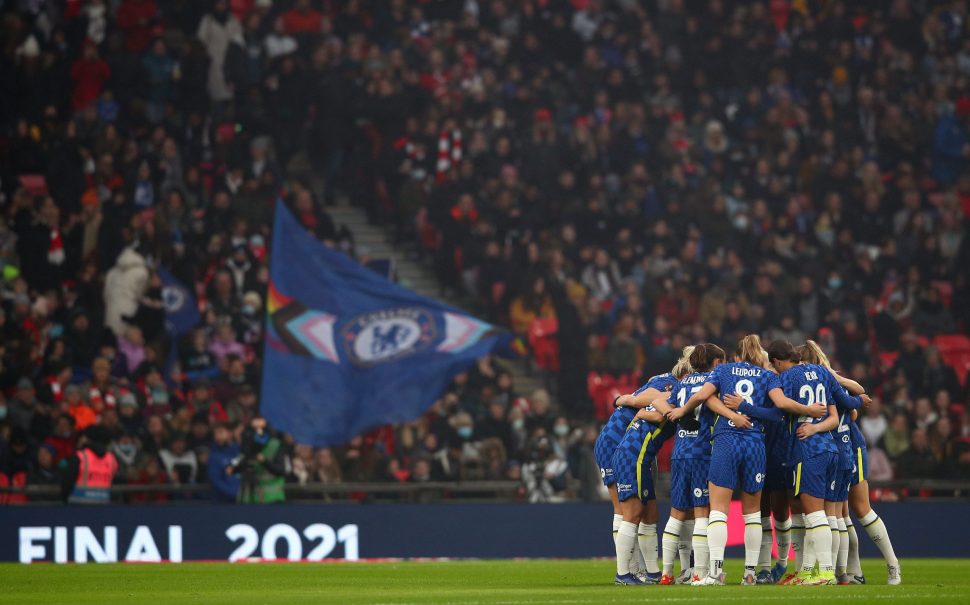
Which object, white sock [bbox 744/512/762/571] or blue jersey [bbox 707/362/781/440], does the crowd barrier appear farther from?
blue jersey [bbox 707/362/781/440]

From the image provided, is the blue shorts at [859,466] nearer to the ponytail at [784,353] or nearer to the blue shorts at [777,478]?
the blue shorts at [777,478]

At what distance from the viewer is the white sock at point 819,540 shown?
15.8 m

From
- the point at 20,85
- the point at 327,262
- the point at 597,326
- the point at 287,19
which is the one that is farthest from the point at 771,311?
the point at 20,85

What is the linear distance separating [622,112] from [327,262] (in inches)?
338

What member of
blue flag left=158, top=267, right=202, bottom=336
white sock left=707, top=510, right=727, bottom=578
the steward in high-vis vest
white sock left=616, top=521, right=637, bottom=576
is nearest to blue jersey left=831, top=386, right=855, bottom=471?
white sock left=707, top=510, right=727, bottom=578

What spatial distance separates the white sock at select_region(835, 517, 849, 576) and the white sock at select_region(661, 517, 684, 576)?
1.45 m

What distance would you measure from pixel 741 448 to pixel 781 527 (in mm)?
1411

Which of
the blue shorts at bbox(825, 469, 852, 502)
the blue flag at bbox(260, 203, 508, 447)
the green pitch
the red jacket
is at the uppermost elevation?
the red jacket

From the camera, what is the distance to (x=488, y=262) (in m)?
28.3

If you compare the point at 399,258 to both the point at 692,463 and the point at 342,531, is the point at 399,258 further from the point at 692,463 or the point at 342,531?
the point at 692,463

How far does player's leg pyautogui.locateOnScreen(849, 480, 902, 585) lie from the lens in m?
16.5

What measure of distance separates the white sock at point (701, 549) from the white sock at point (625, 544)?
711 millimetres

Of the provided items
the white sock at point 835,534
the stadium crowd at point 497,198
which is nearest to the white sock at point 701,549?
the white sock at point 835,534

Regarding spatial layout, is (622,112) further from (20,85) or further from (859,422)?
(20,85)
